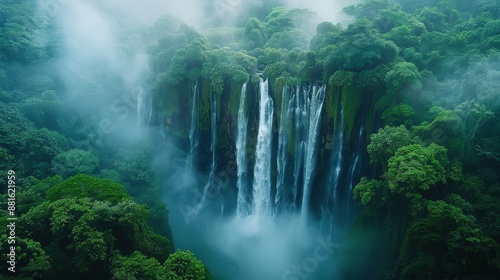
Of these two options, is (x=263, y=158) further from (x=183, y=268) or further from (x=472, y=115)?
(x=472, y=115)

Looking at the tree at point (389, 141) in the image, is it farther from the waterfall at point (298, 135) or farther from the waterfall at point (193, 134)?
the waterfall at point (193, 134)

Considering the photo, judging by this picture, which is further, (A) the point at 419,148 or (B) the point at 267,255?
(B) the point at 267,255

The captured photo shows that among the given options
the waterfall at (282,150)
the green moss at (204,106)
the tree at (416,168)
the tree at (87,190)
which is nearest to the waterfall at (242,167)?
the waterfall at (282,150)

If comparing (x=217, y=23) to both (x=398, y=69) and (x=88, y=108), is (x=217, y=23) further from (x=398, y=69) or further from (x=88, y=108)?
(x=398, y=69)

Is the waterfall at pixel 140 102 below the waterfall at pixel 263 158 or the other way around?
the other way around

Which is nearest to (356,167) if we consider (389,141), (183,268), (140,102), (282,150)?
(389,141)

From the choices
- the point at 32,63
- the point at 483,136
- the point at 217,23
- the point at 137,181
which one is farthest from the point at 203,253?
the point at 217,23

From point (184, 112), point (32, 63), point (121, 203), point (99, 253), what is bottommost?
point (99, 253)
